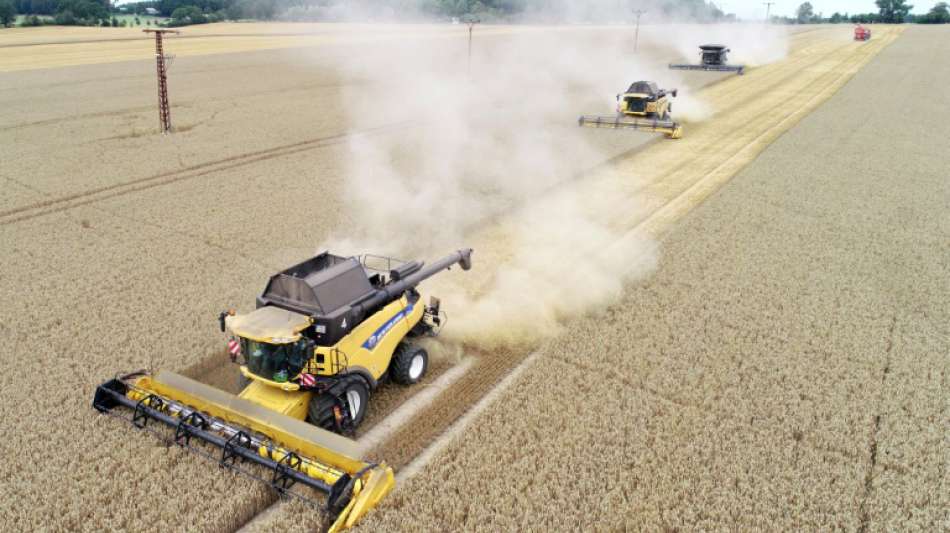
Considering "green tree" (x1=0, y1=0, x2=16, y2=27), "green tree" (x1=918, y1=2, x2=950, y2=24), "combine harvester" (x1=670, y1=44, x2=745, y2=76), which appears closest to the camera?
"combine harvester" (x1=670, y1=44, x2=745, y2=76)

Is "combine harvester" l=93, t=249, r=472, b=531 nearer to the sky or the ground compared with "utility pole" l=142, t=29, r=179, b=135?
nearer to the ground

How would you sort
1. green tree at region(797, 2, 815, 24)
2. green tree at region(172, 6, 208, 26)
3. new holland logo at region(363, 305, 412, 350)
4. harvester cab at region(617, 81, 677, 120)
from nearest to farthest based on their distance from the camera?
1. new holland logo at region(363, 305, 412, 350)
2. harvester cab at region(617, 81, 677, 120)
3. green tree at region(172, 6, 208, 26)
4. green tree at region(797, 2, 815, 24)

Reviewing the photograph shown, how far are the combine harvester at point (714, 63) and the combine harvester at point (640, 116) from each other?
67.0 ft

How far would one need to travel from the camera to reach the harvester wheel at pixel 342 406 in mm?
7953

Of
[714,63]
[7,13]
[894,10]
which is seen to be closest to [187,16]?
[7,13]

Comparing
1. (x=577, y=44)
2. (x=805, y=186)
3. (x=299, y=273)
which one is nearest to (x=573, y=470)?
(x=299, y=273)

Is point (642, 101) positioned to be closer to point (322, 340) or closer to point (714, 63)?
point (714, 63)

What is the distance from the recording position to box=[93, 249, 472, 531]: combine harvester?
7.08m

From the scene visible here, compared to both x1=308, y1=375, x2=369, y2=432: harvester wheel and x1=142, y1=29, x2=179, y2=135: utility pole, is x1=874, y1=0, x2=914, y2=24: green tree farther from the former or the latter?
x1=308, y1=375, x2=369, y2=432: harvester wheel

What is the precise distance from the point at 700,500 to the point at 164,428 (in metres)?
6.34

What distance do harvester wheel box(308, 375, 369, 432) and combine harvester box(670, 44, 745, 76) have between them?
→ 4558cm

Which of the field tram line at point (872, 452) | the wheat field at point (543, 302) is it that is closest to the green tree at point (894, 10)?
the wheat field at point (543, 302)

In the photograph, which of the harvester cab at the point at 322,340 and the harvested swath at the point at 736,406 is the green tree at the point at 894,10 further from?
the harvester cab at the point at 322,340

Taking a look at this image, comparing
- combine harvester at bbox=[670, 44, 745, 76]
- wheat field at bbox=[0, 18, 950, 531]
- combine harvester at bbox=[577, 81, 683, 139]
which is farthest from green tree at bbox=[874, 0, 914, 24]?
combine harvester at bbox=[577, 81, 683, 139]
